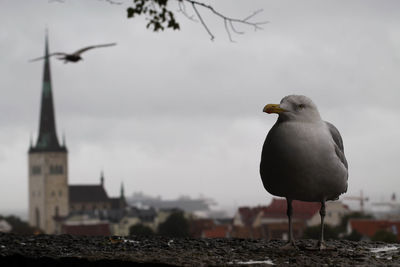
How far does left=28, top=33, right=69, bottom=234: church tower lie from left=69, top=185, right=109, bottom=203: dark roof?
1905 millimetres

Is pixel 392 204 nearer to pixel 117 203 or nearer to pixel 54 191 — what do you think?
pixel 117 203

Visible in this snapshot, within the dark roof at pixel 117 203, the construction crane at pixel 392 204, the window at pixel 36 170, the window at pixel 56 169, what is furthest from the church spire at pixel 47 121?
the construction crane at pixel 392 204

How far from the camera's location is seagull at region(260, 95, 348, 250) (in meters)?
5.87

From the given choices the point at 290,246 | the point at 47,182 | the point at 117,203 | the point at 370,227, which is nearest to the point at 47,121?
the point at 117,203

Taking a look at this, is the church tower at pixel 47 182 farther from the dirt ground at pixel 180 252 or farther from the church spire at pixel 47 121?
the dirt ground at pixel 180 252

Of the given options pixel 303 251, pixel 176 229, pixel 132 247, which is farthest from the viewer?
pixel 176 229

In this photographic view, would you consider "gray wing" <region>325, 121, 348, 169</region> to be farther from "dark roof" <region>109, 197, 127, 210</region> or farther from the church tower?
"dark roof" <region>109, 197, 127, 210</region>

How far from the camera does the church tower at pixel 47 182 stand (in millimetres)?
130250

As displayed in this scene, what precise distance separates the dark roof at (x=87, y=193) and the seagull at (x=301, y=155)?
126m

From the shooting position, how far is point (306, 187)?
5930 millimetres

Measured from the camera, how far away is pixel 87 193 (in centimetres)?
13325

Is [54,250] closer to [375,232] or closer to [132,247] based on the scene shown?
[132,247]

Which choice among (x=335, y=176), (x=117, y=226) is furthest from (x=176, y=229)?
(x=335, y=176)

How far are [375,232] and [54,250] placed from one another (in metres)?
43.1
